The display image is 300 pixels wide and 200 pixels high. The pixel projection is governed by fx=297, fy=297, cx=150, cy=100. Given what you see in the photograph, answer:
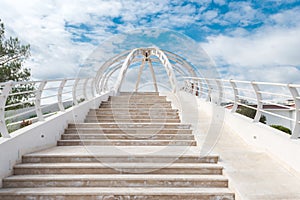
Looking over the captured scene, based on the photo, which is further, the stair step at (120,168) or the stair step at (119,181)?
the stair step at (120,168)

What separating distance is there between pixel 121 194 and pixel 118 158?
99cm

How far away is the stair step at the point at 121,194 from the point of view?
13.4ft

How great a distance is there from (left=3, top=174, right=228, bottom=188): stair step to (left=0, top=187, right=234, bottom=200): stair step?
15cm

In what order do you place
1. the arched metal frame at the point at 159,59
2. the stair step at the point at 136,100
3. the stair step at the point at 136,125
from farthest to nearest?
the arched metal frame at the point at 159,59, the stair step at the point at 136,100, the stair step at the point at 136,125

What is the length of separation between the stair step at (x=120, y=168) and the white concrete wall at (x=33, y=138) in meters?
0.24

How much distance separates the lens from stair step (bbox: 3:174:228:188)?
4375mm

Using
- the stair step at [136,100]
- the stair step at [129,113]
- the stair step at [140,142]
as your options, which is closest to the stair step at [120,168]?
the stair step at [140,142]

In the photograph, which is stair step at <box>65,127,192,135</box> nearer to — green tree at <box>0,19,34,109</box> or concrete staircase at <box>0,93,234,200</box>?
concrete staircase at <box>0,93,234,200</box>

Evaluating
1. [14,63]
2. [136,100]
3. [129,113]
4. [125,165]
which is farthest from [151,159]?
[14,63]

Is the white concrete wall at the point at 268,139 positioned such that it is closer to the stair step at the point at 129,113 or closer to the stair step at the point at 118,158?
the stair step at the point at 118,158

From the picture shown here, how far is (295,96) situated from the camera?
4375 millimetres

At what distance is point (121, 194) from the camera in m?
4.07

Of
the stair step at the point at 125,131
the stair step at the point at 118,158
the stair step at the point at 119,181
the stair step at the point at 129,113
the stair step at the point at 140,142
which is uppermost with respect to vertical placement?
the stair step at the point at 129,113

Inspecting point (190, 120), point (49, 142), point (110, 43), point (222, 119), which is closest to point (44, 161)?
point (49, 142)
